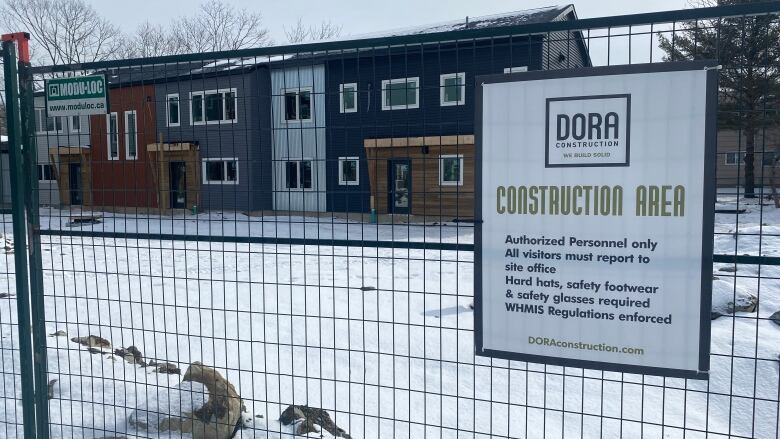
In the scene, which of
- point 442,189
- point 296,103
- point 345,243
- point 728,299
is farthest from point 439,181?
point 728,299

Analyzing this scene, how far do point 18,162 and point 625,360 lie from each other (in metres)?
3.61

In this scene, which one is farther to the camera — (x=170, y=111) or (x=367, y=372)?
(x=367, y=372)

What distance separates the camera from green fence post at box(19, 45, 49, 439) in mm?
3637

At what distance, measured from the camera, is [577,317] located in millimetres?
2824

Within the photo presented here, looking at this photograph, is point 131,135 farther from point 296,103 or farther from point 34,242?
point 296,103

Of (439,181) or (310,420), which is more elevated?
(439,181)

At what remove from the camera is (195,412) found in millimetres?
4379

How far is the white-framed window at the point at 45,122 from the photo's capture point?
3920mm

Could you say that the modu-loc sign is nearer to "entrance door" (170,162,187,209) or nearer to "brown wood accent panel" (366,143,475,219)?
"entrance door" (170,162,187,209)

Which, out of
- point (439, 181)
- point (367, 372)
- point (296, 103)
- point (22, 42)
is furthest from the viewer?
point (367, 372)

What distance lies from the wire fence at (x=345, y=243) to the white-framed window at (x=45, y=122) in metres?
0.03

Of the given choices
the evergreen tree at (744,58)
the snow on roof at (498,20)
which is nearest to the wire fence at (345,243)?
the evergreen tree at (744,58)

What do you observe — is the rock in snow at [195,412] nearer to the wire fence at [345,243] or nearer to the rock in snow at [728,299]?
the wire fence at [345,243]

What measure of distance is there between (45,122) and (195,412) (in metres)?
2.29
